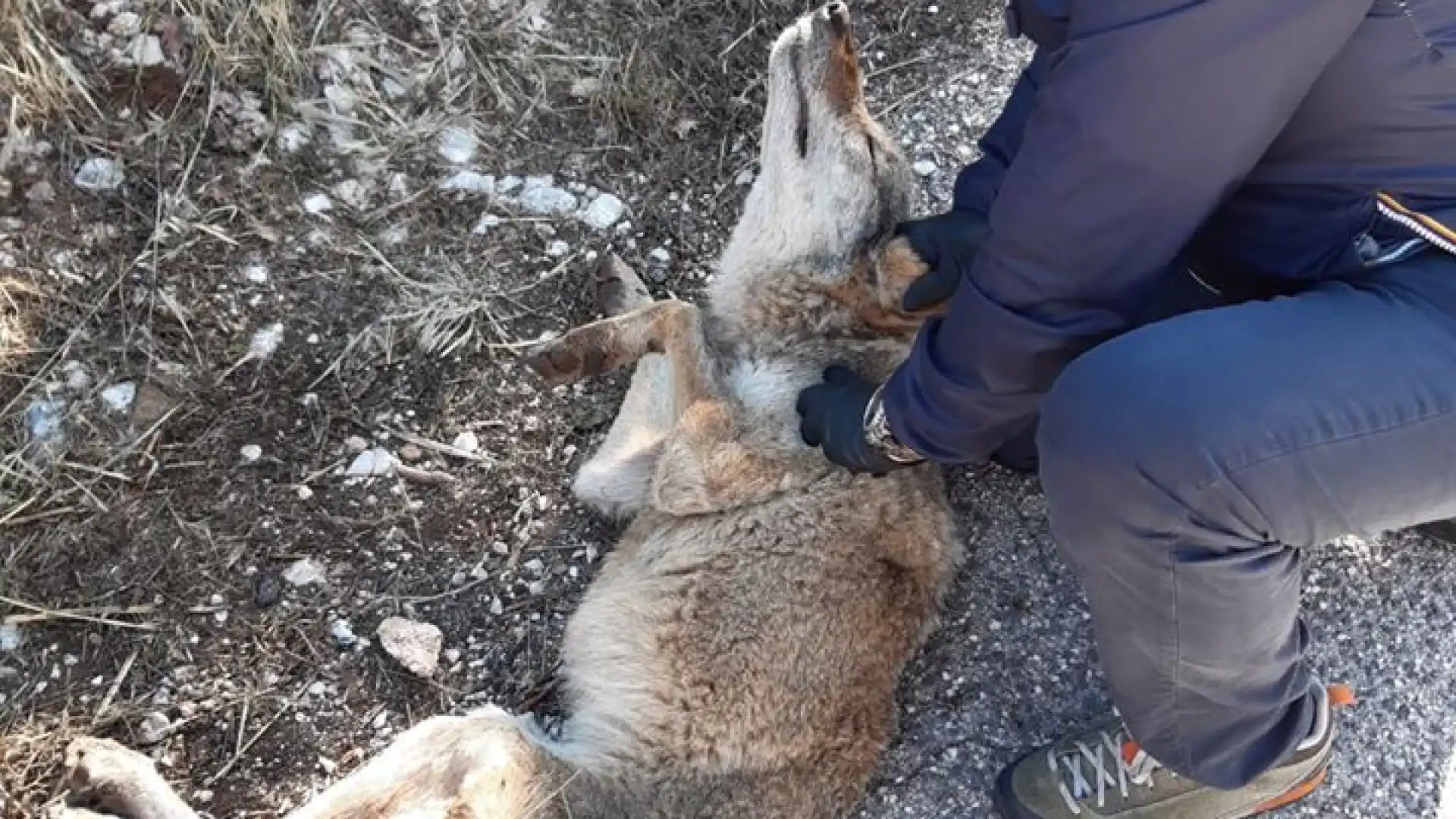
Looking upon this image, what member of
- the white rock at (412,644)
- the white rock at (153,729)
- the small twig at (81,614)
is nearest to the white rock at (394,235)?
the white rock at (412,644)

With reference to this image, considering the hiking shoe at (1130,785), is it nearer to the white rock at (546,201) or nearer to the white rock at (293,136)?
the white rock at (546,201)

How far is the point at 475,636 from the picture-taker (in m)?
3.80

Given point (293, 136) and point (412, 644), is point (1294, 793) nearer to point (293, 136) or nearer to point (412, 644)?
point (412, 644)

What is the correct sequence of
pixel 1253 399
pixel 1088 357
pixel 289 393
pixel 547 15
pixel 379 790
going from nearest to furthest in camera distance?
pixel 1253 399, pixel 1088 357, pixel 379 790, pixel 289 393, pixel 547 15

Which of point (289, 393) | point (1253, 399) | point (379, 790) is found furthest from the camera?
point (289, 393)

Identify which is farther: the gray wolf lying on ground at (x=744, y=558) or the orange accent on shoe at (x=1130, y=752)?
the gray wolf lying on ground at (x=744, y=558)

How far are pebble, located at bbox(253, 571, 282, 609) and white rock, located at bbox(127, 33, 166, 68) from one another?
5.44 ft

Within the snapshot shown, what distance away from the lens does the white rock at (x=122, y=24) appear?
4.01 meters

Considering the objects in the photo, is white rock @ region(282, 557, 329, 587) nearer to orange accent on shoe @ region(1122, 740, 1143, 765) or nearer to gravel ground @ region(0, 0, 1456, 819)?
gravel ground @ region(0, 0, 1456, 819)

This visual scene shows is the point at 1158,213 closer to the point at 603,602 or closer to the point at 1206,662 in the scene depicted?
the point at 1206,662

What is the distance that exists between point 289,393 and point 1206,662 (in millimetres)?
2701

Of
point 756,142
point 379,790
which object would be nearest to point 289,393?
point 379,790

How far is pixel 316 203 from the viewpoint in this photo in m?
4.17

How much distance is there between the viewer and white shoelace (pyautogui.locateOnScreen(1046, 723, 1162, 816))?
3326 millimetres
